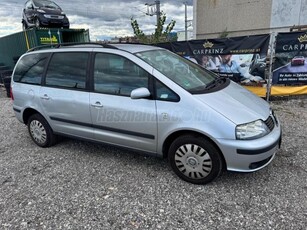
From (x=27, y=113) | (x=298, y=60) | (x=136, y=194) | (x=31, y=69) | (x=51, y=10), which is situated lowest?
(x=136, y=194)

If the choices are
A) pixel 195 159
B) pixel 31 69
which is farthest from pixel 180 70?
pixel 31 69

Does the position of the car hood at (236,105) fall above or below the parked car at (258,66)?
above

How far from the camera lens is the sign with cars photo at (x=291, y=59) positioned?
5980 mm

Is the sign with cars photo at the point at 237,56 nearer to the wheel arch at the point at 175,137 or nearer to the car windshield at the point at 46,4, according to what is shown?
the wheel arch at the point at 175,137

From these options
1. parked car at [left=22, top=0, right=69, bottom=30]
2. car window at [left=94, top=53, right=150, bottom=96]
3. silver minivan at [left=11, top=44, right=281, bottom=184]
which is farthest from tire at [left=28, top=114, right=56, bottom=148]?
parked car at [left=22, top=0, right=69, bottom=30]

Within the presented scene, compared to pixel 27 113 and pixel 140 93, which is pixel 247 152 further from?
pixel 27 113

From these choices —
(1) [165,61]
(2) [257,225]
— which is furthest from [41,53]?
(2) [257,225]

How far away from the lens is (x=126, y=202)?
105 inches

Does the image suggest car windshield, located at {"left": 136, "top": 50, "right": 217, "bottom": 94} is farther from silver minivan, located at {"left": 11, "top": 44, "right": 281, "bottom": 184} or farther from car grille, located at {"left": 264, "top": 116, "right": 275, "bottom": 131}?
car grille, located at {"left": 264, "top": 116, "right": 275, "bottom": 131}

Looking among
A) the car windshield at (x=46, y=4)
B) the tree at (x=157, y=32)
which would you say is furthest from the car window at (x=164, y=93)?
the tree at (x=157, y=32)

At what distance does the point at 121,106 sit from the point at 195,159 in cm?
111

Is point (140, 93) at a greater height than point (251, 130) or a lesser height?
greater

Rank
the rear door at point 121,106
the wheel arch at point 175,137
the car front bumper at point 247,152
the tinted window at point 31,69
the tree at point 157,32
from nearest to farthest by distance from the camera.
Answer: the car front bumper at point 247,152
the wheel arch at point 175,137
the rear door at point 121,106
the tinted window at point 31,69
the tree at point 157,32

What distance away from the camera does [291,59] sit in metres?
6.17
